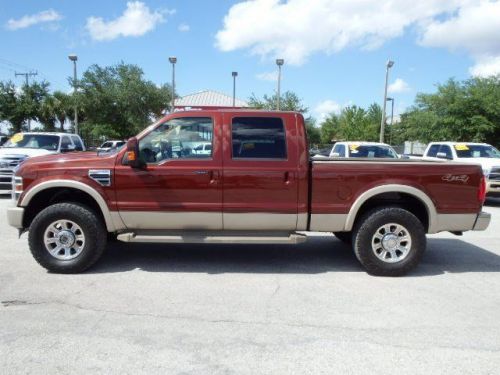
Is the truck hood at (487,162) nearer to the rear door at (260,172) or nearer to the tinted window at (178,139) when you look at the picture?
the rear door at (260,172)

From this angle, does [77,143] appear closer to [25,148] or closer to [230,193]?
[25,148]

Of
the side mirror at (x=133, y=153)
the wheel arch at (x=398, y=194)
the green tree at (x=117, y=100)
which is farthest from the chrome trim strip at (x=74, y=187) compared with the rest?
the green tree at (x=117, y=100)

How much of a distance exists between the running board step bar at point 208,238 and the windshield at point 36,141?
363 inches

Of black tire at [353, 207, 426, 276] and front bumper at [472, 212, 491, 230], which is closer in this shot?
black tire at [353, 207, 426, 276]

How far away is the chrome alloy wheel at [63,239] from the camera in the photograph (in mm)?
5566

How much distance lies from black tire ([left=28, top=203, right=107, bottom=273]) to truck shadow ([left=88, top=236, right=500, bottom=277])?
25 centimetres

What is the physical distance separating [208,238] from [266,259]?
1.20 meters

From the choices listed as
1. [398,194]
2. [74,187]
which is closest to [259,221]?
[398,194]

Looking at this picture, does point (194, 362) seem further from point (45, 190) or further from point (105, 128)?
point (105, 128)

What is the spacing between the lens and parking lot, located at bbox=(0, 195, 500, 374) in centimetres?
349

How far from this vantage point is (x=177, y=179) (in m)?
5.54

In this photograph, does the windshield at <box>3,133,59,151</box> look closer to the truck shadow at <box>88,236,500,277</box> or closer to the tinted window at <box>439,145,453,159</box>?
the truck shadow at <box>88,236,500,277</box>

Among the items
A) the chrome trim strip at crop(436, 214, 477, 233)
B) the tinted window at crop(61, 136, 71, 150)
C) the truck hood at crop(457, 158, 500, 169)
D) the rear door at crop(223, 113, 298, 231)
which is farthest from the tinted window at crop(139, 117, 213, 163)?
the truck hood at crop(457, 158, 500, 169)

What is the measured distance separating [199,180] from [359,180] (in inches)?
77.3
